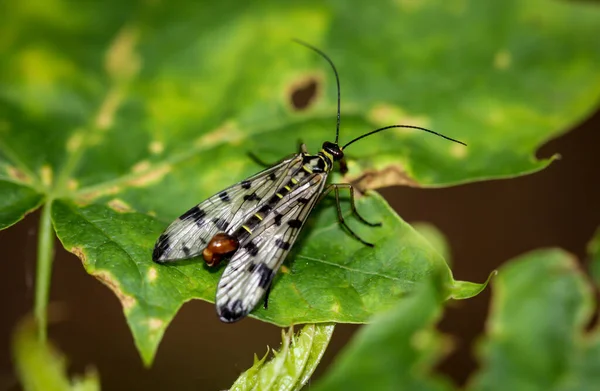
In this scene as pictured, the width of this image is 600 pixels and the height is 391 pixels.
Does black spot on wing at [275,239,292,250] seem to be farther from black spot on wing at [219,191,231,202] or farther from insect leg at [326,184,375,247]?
black spot on wing at [219,191,231,202]

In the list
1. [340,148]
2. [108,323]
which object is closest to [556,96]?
[340,148]

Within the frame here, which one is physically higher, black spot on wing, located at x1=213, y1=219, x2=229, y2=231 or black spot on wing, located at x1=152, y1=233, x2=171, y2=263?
black spot on wing, located at x1=152, y1=233, x2=171, y2=263

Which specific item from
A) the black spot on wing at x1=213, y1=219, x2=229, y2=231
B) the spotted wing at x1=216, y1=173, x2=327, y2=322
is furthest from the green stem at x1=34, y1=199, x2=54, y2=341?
the black spot on wing at x1=213, y1=219, x2=229, y2=231

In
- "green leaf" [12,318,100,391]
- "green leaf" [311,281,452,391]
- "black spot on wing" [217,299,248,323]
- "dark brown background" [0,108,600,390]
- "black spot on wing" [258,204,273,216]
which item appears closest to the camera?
"green leaf" [311,281,452,391]

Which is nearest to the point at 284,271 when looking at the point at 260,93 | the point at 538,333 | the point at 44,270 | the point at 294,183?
the point at 294,183

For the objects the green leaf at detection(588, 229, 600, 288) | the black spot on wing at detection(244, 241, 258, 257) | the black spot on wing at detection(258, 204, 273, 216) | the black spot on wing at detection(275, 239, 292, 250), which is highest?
the green leaf at detection(588, 229, 600, 288)

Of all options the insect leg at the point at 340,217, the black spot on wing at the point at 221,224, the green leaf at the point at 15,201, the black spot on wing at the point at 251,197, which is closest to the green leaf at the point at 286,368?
the insect leg at the point at 340,217

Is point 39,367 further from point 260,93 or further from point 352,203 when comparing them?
point 260,93
